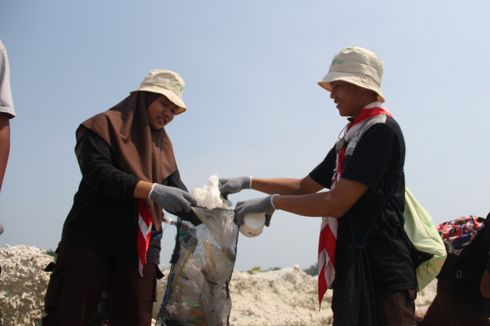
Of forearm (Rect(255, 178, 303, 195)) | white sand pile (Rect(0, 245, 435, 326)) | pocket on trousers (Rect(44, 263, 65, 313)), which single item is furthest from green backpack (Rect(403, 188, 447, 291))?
white sand pile (Rect(0, 245, 435, 326))

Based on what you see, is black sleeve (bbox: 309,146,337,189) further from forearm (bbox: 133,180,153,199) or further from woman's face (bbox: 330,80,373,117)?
forearm (bbox: 133,180,153,199)

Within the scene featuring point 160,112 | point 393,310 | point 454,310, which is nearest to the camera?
point 393,310

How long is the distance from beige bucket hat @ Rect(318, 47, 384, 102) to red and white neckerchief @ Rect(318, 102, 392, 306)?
0.13 m

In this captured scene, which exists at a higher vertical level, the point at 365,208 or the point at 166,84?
the point at 166,84

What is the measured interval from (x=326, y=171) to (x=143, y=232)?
120 cm

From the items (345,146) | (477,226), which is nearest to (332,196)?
(345,146)

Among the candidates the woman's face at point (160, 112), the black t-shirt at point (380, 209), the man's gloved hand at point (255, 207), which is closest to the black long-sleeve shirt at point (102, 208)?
the man's gloved hand at point (255, 207)

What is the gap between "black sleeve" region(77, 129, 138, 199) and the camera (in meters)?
3.48

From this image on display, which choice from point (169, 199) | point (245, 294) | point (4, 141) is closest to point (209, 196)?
point (169, 199)

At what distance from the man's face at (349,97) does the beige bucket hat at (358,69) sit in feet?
0.20

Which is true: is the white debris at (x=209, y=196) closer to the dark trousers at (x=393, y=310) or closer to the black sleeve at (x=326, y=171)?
the black sleeve at (x=326, y=171)

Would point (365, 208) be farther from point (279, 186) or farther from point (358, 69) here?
point (279, 186)

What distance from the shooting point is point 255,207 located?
3.44 metres

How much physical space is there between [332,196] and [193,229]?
0.91 meters
